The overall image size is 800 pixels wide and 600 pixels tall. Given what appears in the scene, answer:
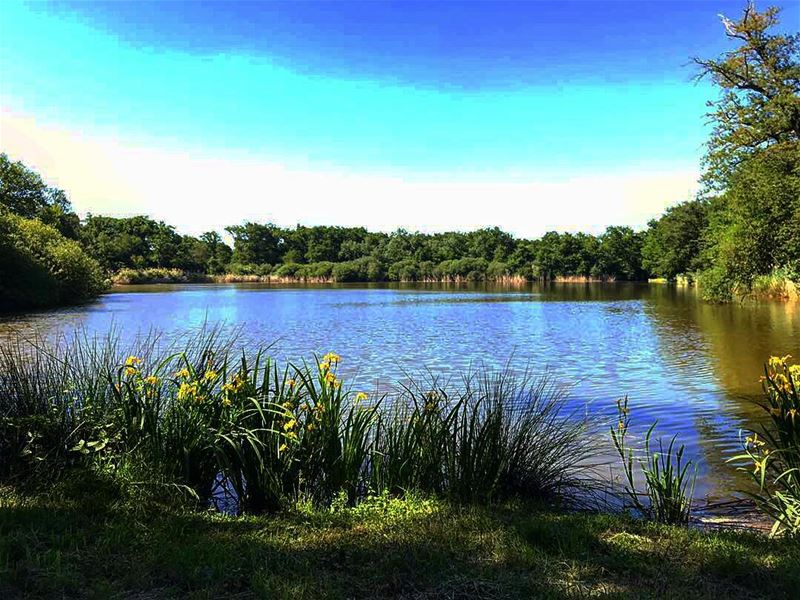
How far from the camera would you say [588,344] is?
2088 centimetres

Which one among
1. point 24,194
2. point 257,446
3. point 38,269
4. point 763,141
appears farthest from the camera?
point 24,194

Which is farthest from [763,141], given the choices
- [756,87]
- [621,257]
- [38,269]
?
[621,257]

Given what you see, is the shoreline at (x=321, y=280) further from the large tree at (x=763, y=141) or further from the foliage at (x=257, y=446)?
the foliage at (x=257, y=446)

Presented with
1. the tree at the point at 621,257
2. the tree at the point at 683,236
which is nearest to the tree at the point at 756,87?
the tree at the point at 683,236

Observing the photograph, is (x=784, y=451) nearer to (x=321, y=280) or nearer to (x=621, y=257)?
(x=621, y=257)

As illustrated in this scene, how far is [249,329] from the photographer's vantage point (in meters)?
26.4

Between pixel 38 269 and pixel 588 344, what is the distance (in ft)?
118

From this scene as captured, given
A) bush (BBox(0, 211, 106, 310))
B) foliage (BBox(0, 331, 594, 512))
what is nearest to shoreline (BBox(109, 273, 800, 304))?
bush (BBox(0, 211, 106, 310))

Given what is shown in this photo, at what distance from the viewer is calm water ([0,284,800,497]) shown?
11164 millimetres

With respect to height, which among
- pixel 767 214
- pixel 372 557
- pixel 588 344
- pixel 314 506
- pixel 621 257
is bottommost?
pixel 588 344

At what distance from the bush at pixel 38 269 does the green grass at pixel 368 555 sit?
38.3 metres

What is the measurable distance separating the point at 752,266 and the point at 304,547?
18.4 m

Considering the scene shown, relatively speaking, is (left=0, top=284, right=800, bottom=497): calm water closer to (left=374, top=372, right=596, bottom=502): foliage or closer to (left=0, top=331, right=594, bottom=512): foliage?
(left=374, top=372, right=596, bottom=502): foliage

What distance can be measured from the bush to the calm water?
14.9 feet
